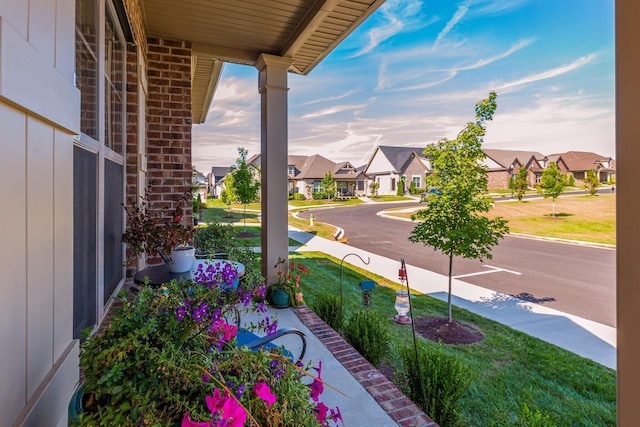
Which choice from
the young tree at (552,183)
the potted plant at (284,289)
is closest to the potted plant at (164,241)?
the potted plant at (284,289)

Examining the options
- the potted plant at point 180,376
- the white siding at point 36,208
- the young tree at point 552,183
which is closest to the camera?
the white siding at point 36,208

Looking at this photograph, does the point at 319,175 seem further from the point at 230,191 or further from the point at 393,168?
Answer: the point at 230,191

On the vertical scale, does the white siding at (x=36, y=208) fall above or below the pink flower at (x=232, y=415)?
above

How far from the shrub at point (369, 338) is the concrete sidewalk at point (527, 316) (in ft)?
8.42

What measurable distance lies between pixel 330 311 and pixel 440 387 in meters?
1.59

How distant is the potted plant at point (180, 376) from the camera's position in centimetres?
76

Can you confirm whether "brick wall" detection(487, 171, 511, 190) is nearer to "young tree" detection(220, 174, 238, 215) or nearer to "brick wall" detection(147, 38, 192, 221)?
"young tree" detection(220, 174, 238, 215)

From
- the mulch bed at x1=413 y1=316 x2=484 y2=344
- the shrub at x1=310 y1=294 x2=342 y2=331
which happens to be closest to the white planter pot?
the shrub at x1=310 y1=294 x2=342 y2=331

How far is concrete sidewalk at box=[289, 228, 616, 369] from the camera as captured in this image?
4176 millimetres

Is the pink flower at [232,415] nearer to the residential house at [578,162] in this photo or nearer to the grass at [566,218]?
the grass at [566,218]

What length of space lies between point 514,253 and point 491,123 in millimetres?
7039

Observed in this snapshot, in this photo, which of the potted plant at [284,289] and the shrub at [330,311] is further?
the potted plant at [284,289]

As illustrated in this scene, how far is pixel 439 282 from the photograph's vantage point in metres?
7.00

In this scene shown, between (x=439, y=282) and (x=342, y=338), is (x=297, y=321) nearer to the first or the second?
(x=342, y=338)
